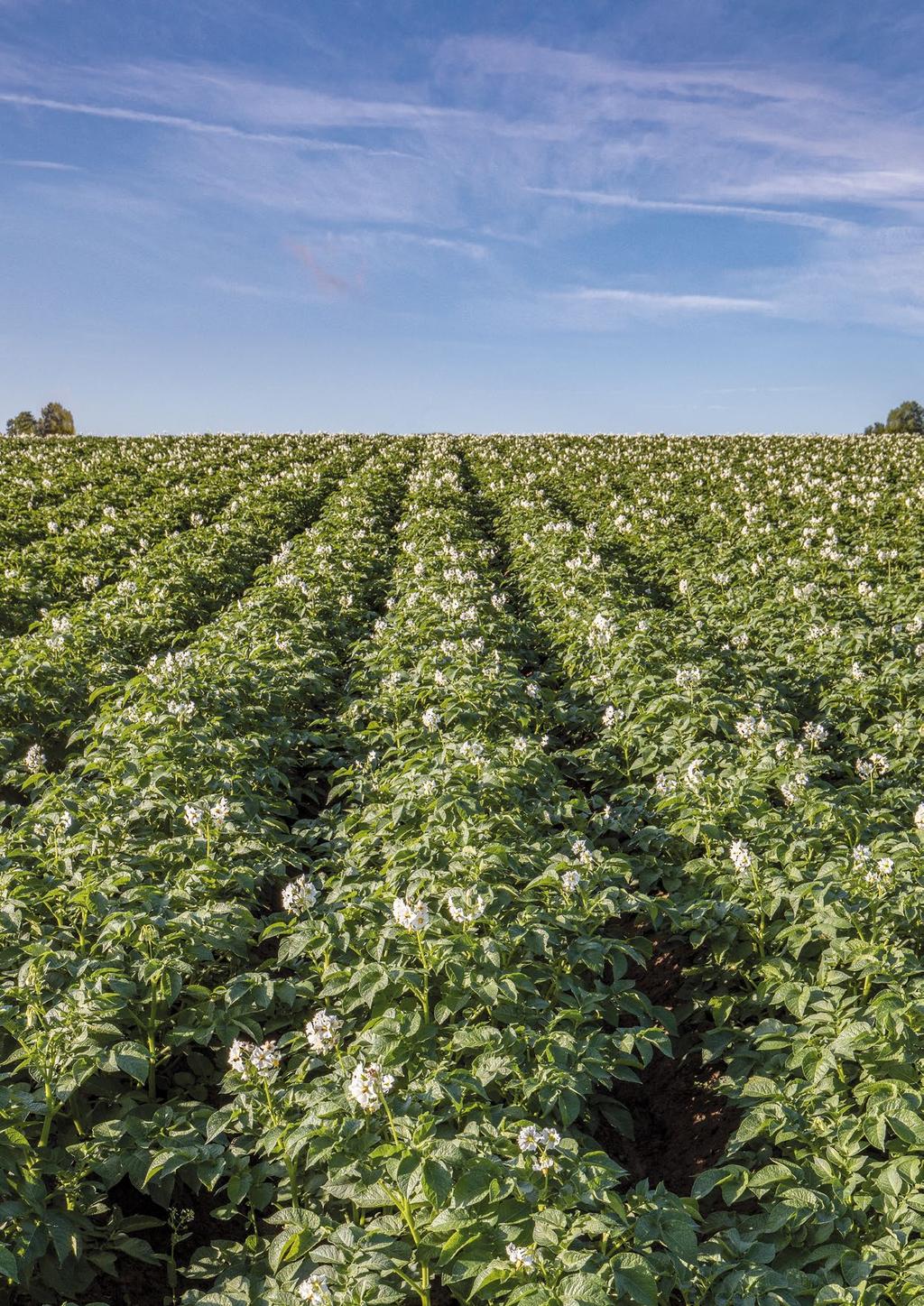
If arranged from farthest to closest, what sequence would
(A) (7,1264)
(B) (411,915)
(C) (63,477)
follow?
(C) (63,477) → (B) (411,915) → (A) (7,1264)

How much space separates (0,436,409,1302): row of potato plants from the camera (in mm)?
3771

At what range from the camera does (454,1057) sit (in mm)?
4266

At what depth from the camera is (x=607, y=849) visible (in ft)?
22.7

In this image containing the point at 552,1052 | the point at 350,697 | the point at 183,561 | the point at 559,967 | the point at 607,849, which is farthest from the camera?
the point at 183,561

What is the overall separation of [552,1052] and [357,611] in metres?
9.78

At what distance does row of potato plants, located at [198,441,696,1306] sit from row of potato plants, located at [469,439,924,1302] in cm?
60

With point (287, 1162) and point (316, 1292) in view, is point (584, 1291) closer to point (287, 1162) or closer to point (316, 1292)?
point (316, 1292)

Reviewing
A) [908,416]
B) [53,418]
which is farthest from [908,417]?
[53,418]

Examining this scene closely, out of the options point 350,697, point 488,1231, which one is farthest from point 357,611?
point 488,1231

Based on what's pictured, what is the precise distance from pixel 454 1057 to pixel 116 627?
29.0 feet

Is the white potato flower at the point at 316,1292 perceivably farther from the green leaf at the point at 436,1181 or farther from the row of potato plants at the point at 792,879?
the row of potato plants at the point at 792,879

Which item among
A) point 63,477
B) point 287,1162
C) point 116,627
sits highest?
point 63,477

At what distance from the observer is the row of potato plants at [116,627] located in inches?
365

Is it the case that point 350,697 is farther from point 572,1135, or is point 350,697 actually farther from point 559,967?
point 572,1135
